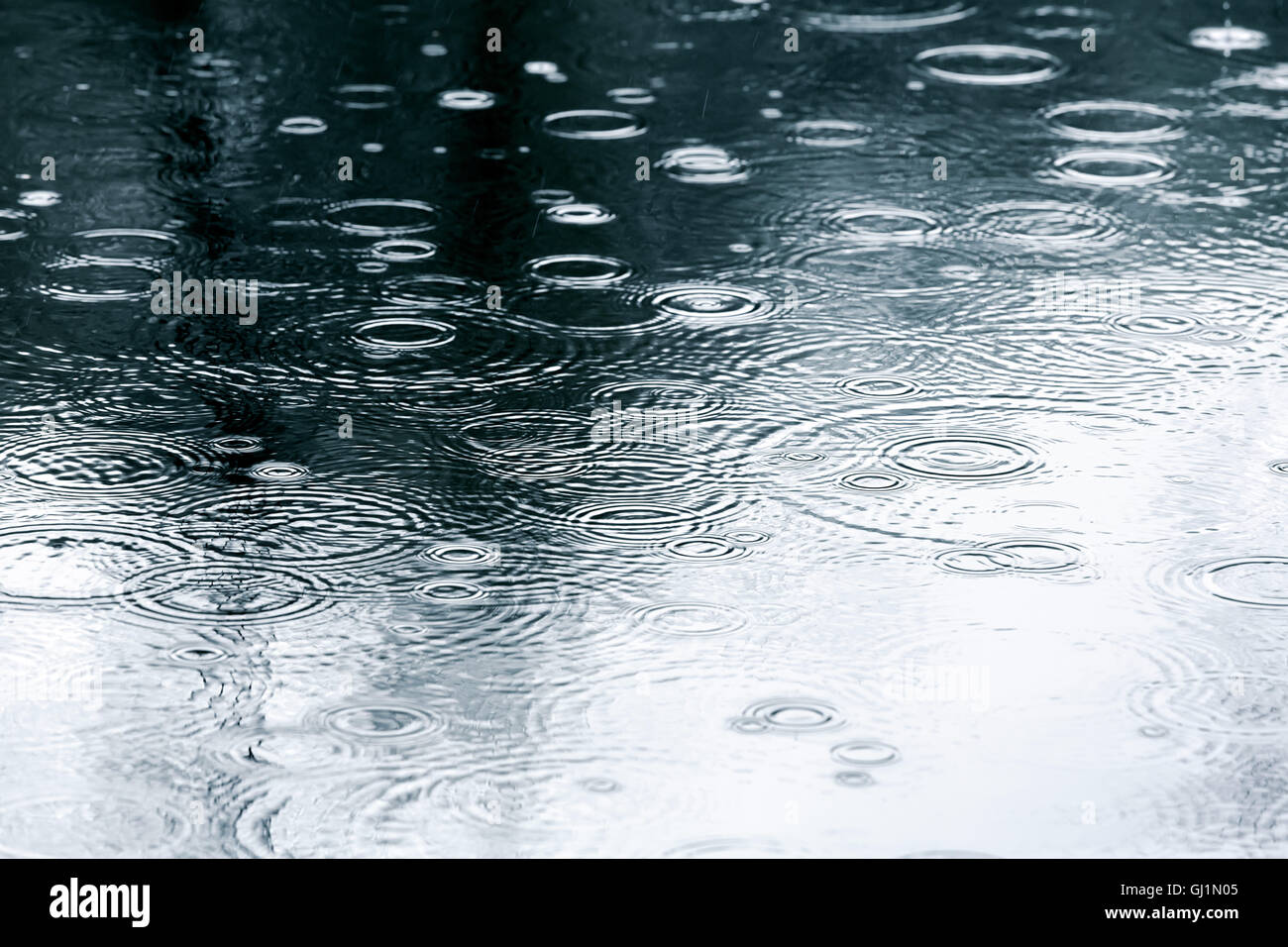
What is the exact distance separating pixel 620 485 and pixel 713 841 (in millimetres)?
1067

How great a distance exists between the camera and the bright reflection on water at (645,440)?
100 inches

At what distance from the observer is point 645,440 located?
355 centimetres

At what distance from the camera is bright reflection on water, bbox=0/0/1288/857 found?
2547 millimetres

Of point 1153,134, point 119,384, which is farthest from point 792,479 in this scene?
point 1153,134

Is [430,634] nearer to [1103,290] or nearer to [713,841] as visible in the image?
[713,841]

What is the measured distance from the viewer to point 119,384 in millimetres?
3748
